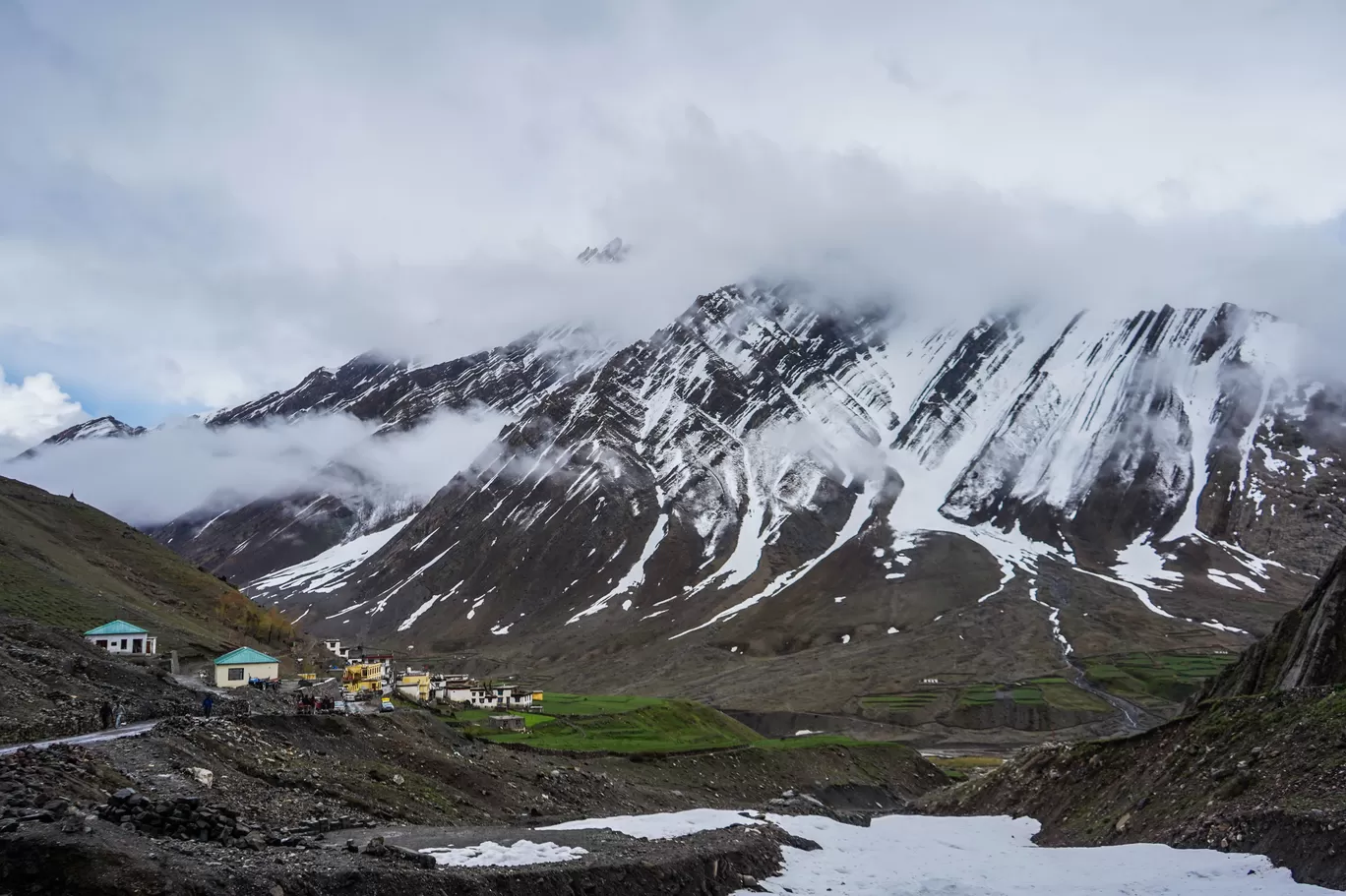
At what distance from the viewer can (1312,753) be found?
1061 inches

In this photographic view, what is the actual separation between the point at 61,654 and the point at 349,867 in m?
30.2

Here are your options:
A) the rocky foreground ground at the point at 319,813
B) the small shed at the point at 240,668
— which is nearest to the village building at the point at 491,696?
the small shed at the point at 240,668

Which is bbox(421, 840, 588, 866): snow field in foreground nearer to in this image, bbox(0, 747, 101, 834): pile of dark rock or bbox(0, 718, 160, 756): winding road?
bbox(0, 747, 101, 834): pile of dark rock

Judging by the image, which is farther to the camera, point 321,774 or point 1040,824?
point 1040,824

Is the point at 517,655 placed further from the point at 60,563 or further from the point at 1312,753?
the point at 1312,753

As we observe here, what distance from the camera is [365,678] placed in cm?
8050

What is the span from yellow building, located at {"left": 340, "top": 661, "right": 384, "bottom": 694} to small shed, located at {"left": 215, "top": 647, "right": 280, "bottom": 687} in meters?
9.59

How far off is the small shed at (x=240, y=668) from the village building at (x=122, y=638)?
6.38m

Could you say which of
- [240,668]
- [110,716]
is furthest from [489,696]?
[110,716]

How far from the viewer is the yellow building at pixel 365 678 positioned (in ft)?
233

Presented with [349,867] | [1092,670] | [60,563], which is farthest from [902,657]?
[349,867]

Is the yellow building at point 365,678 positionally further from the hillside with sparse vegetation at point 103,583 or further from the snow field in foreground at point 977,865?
the snow field in foreground at point 977,865

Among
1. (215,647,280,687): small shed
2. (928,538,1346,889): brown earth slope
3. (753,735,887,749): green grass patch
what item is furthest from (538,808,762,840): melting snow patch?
(215,647,280,687): small shed

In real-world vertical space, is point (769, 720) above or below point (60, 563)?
below
